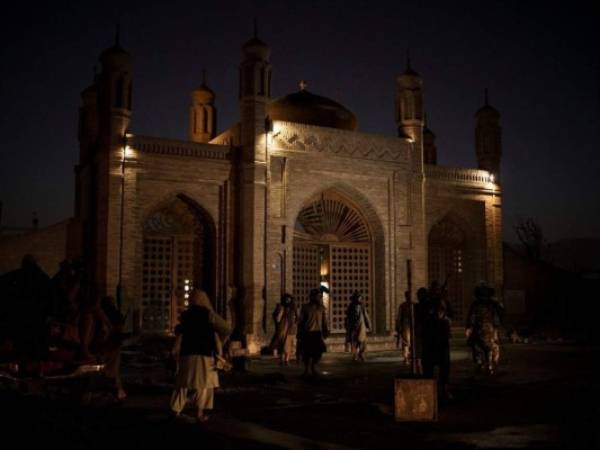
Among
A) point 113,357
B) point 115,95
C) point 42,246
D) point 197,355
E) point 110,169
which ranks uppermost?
point 115,95

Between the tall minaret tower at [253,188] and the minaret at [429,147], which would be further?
the minaret at [429,147]

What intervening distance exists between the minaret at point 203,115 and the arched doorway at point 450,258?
8.69m

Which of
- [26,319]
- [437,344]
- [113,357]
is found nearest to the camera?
[26,319]

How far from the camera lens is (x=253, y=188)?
1947 cm

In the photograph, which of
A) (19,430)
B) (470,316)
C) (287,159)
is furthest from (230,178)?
(19,430)

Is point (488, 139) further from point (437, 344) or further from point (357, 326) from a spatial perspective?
point (437, 344)

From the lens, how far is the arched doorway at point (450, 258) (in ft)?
79.3

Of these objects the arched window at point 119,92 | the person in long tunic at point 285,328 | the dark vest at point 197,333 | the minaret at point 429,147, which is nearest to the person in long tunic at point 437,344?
the dark vest at point 197,333

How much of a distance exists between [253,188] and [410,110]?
6591 mm

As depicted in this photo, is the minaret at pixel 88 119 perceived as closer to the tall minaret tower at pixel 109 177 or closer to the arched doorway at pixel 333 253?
the tall minaret tower at pixel 109 177

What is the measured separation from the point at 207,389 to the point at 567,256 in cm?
17518

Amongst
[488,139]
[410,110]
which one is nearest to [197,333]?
[410,110]

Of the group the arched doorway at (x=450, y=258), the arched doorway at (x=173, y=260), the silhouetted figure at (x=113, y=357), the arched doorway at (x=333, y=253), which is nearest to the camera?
the silhouetted figure at (x=113, y=357)

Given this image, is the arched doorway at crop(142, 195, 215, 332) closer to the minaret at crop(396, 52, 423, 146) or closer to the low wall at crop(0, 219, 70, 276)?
the low wall at crop(0, 219, 70, 276)
